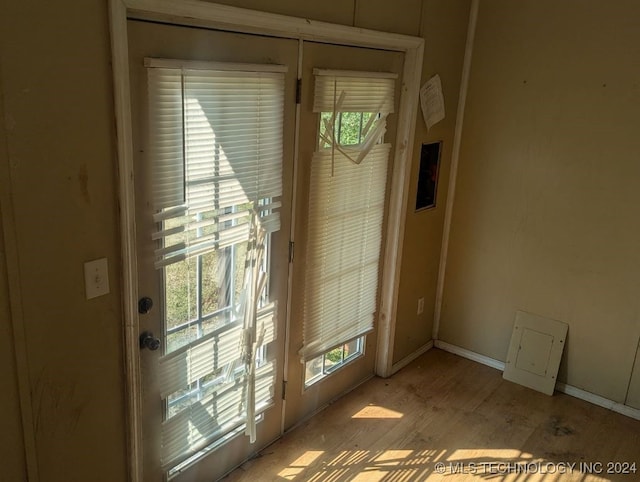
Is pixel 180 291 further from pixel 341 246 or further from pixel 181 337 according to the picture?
pixel 341 246

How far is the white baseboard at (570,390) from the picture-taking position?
3.07 meters

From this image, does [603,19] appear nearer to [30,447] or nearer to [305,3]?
[305,3]

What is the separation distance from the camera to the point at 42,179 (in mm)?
1448

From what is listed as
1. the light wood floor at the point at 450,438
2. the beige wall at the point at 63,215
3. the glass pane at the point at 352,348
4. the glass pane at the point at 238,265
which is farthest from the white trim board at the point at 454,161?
the beige wall at the point at 63,215

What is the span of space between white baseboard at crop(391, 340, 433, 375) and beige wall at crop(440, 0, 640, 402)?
42 cm

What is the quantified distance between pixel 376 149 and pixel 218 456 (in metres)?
1.61

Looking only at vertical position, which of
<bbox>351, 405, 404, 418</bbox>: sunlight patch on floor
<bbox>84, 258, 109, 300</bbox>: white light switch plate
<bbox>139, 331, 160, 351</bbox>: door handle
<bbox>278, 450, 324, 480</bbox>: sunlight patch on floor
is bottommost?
<bbox>278, 450, 324, 480</bbox>: sunlight patch on floor

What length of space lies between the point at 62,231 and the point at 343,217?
1400 mm

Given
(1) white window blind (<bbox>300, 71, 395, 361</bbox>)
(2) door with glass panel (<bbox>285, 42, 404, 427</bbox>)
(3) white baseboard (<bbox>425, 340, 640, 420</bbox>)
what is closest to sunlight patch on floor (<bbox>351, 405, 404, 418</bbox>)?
(2) door with glass panel (<bbox>285, 42, 404, 427</bbox>)

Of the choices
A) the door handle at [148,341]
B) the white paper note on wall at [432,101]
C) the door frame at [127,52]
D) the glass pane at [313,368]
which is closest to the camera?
the door frame at [127,52]

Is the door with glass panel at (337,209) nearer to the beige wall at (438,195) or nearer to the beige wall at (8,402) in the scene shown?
the beige wall at (438,195)

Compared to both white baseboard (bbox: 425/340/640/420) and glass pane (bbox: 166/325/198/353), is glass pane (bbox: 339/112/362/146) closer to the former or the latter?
glass pane (bbox: 166/325/198/353)

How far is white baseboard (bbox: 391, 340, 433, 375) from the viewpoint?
3.38 m

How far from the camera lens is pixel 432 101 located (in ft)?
9.80
